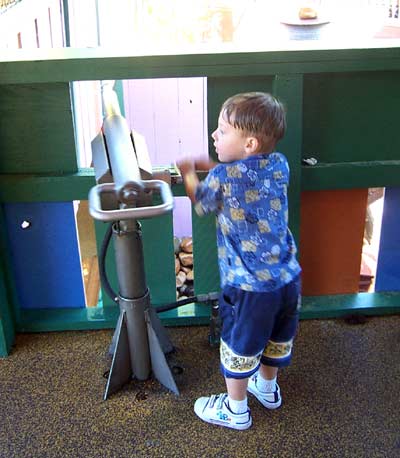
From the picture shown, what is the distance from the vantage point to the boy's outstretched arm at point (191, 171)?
1632 millimetres

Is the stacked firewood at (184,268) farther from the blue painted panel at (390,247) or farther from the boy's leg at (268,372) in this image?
the boy's leg at (268,372)

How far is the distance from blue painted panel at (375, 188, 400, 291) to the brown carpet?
19 cm

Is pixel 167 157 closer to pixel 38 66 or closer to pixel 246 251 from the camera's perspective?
pixel 38 66

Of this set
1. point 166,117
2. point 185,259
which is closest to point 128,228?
point 185,259

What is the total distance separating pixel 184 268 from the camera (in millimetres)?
4723

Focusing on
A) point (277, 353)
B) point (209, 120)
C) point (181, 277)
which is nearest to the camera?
point (277, 353)

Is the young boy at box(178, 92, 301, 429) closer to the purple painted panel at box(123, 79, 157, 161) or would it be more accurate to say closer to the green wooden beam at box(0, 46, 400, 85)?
the green wooden beam at box(0, 46, 400, 85)

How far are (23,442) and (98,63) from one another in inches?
48.9

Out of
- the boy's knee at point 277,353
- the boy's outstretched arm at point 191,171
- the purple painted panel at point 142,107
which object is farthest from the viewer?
the purple painted panel at point 142,107

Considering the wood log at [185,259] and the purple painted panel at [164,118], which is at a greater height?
the purple painted panel at [164,118]

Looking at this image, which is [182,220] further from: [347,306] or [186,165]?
[186,165]

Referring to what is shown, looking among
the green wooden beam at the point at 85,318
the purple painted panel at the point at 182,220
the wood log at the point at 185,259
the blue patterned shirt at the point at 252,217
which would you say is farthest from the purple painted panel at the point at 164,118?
the blue patterned shirt at the point at 252,217

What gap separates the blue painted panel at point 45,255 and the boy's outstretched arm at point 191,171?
0.67 meters

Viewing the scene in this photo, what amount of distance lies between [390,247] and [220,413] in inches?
40.6
